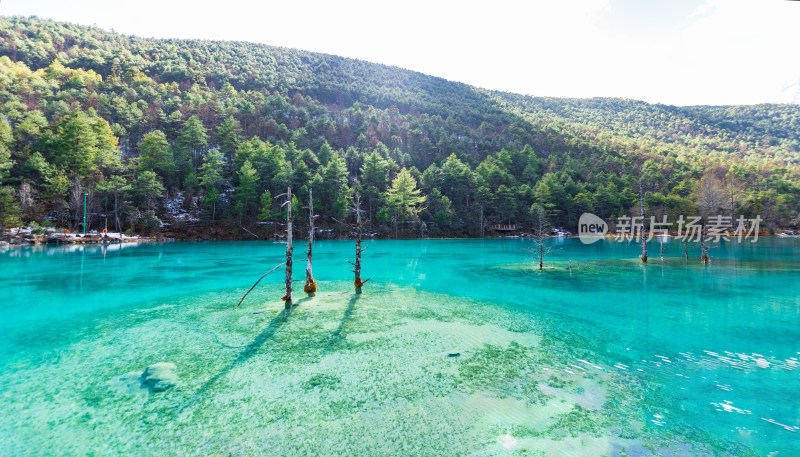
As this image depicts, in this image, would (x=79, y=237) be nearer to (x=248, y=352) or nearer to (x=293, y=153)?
(x=293, y=153)

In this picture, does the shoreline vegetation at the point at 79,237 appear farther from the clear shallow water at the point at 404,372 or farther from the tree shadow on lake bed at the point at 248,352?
the tree shadow on lake bed at the point at 248,352

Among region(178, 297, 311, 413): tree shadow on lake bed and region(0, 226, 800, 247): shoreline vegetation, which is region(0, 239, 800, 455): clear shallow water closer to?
region(178, 297, 311, 413): tree shadow on lake bed

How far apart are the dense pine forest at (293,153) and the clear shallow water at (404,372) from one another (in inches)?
624

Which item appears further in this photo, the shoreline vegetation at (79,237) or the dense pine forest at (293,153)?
the dense pine forest at (293,153)

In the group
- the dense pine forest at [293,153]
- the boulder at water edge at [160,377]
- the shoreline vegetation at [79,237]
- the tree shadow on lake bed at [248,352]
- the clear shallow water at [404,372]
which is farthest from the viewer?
the dense pine forest at [293,153]

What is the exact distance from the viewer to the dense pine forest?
58.3m

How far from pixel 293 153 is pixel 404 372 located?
76.9 meters

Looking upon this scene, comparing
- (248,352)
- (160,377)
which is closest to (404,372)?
(248,352)

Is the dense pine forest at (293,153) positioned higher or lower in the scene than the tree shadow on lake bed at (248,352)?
higher

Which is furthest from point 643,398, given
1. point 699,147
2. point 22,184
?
point 699,147

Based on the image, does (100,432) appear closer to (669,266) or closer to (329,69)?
(669,266)

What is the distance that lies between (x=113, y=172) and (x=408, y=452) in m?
83.0

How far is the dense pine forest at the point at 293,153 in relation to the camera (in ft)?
191

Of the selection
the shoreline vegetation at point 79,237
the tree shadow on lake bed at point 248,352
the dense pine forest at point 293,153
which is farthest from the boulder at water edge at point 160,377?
the shoreline vegetation at point 79,237
